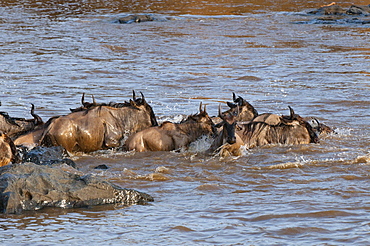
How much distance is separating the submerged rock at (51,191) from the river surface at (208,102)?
0.12 m

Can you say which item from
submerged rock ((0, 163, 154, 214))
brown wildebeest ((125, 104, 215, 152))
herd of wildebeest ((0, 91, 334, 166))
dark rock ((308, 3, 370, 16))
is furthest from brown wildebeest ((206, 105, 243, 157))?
dark rock ((308, 3, 370, 16))

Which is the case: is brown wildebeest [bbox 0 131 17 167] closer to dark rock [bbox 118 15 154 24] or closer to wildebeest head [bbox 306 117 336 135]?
wildebeest head [bbox 306 117 336 135]

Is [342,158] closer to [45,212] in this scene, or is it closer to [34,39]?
[45,212]

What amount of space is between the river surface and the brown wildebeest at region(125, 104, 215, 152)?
142 mm

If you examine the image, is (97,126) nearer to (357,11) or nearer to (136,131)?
(136,131)

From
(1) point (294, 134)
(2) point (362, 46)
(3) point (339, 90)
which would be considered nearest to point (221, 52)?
(2) point (362, 46)

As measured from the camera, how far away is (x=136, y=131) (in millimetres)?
8680

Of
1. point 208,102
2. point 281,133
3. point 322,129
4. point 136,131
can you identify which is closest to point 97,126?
point 136,131

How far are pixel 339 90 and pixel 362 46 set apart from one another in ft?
21.7

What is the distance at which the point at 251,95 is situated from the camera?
12.4 meters

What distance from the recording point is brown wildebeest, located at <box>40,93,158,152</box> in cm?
821

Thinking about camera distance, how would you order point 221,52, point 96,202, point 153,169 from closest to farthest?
point 96,202, point 153,169, point 221,52

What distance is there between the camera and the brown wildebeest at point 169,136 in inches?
329

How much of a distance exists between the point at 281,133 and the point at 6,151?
3.43m
